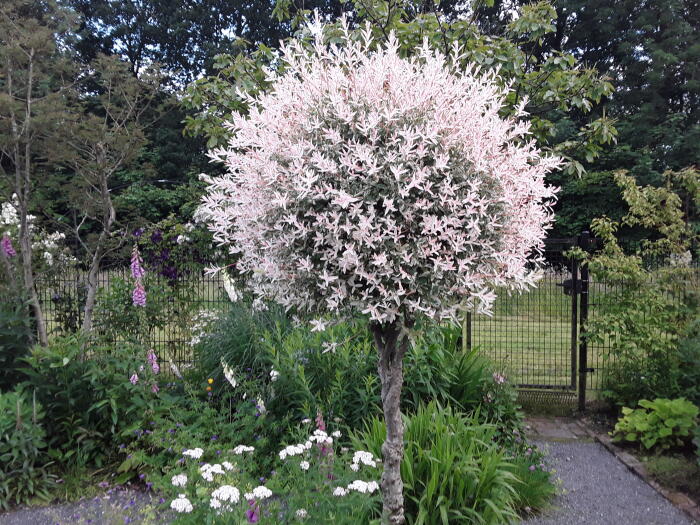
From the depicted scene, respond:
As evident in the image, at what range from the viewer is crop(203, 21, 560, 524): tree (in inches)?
83.5

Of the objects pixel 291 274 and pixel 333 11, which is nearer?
pixel 291 274

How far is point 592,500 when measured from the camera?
11.4 ft

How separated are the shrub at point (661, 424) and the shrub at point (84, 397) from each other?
151 inches

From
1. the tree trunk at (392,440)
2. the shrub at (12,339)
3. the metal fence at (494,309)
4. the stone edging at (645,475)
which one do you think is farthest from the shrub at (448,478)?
the shrub at (12,339)

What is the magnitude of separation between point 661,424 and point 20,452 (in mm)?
4771

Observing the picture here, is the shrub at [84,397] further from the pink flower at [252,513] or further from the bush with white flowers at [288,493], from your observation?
the pink flower at [252,513]

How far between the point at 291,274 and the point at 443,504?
1557 mm

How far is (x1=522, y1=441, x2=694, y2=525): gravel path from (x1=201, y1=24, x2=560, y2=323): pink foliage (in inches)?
71.3

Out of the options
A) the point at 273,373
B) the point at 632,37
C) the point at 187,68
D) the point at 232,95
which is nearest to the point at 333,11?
the point at 187,68

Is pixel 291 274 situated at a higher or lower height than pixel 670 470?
higher

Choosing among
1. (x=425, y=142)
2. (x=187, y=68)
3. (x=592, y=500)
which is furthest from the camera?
(x=187, y=68)

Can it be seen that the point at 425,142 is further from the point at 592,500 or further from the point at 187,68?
the point at 187,68

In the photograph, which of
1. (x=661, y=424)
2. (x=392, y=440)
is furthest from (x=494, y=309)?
(x=392, y=440)

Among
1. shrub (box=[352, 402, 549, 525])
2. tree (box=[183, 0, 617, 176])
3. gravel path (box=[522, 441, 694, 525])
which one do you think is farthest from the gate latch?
shrub (box=[352, 402, 549, 525])
